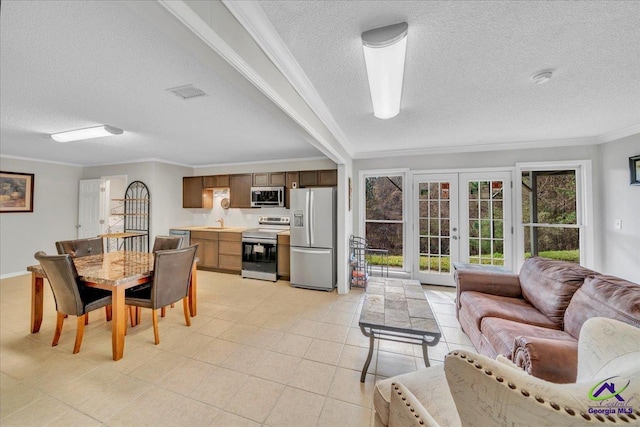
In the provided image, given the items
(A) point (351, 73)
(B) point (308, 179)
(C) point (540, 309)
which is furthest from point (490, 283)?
(B) point (308, 179)

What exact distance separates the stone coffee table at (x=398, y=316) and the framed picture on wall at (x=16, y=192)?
6824 mm

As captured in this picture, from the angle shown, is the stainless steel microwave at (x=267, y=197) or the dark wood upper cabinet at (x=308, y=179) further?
the stainless steel microwave at (x=267, y=197)

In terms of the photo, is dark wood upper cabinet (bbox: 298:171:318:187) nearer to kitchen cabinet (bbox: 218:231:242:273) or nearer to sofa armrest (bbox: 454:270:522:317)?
kitchen cabinet (bbox: 218:231:242:273)

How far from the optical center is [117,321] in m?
2.17

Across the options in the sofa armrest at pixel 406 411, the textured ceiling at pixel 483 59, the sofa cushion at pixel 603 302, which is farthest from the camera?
the sofa cushion at pixel 603 302

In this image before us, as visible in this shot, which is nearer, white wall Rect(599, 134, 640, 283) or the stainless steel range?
white wall Rect(599, 134, 640, 283)

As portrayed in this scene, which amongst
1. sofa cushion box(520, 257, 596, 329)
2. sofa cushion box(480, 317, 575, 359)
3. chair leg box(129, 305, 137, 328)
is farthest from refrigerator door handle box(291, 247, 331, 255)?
sofa cushion box(520, 257, 596, 329)

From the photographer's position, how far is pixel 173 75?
1858 mm

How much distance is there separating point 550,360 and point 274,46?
2.38 meters

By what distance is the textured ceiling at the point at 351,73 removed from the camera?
50.9 inches

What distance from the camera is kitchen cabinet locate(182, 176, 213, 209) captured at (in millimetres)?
5625

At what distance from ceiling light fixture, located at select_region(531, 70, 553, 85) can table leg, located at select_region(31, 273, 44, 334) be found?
4965 mm

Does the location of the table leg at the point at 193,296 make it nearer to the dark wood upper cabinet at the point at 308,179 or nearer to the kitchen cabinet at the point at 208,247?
the kitchen cabinet at the point at 208,247

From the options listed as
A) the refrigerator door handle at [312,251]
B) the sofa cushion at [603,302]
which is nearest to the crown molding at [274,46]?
the refrigerator door handle at [312,251]
